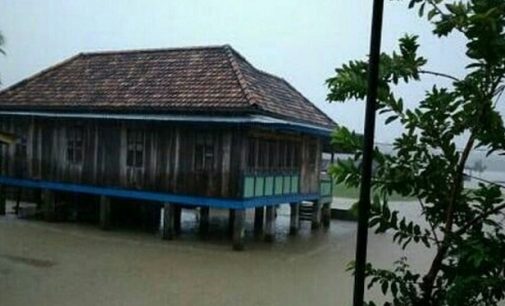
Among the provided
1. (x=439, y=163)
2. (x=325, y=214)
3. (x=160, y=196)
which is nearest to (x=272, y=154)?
(x=160, y=196)

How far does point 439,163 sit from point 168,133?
39.7ft

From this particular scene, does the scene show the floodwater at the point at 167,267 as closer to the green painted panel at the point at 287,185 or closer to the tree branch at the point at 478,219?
the green painted panel at the point at 287,185

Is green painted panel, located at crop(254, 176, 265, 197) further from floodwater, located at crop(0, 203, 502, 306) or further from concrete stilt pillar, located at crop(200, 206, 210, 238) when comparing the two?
concrete stilt pillar, located at crop(200, 206, 210, 238)

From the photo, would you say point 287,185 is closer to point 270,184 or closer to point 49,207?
point 270,184

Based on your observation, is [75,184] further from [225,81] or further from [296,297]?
[296,297]

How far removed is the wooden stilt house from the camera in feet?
42.7

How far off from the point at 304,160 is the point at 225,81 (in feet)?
11.7

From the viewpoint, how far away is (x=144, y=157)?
14.2m

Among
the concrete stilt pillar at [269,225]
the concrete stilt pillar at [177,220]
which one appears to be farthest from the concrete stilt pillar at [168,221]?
the concrete stilt pillar at [269,225]

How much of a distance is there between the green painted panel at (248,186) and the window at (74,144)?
17.2 feet

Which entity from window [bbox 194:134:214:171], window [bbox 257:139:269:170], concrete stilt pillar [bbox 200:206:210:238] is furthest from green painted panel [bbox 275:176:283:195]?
concrete stilt pillar [bbox 200:206:210:238]

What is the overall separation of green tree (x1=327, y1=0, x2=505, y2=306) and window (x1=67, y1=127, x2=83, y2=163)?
1410 cm

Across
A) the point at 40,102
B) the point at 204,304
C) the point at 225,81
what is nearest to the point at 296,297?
the point at 204,304

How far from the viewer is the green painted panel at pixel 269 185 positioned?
13.8m
